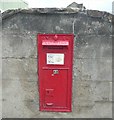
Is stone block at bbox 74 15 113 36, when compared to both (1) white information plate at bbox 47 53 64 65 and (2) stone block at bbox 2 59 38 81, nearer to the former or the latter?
(1) white information plate at bbox 47 53 64 65

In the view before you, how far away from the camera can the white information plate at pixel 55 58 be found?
4.54 m

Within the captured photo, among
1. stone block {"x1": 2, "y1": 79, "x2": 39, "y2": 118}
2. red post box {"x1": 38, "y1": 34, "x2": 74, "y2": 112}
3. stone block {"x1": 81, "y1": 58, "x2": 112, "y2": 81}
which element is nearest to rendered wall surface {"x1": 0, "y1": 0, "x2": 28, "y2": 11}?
stone block {"x1": 2, "y1": 79, "x2": 39, "y2": 118}

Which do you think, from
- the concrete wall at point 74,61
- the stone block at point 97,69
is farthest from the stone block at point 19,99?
the stone block at point 97,69

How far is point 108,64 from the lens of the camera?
464 centimetres

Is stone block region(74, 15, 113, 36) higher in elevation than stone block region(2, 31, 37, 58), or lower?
higher

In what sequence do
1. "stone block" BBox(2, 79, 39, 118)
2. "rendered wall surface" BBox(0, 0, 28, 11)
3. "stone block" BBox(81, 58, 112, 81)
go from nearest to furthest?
1. "stone block" BBox(81, 58, 112, 81)
2. "stone block" BBox(2, 79, 39, 118)
3. "rendered wall surface" BBox(0, 0, 28, 11)

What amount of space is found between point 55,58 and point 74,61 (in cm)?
34

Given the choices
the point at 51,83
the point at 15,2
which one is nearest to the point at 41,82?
the point at 51,83

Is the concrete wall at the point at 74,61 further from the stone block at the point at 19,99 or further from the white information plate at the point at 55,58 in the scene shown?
the white information plate at the point at 55,58

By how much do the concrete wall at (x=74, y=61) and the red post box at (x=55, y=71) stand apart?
0.30ft

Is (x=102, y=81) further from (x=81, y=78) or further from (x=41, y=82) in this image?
(x=41, y=82)

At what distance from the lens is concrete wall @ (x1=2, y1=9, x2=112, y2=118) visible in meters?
4.51

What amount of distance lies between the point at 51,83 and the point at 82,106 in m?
0.70

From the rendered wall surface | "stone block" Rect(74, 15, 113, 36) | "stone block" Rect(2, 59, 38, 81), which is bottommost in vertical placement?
"stone block" Rect(2, 59, 38, 81)
